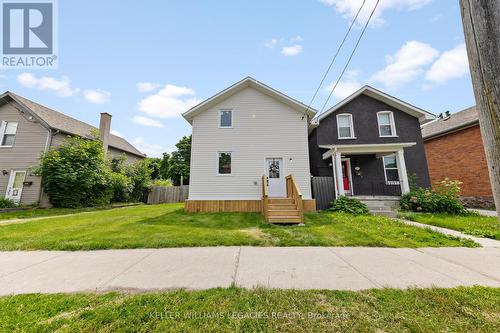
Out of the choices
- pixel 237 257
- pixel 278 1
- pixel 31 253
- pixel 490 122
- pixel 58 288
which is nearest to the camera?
pixel 490 122

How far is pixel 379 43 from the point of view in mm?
5801

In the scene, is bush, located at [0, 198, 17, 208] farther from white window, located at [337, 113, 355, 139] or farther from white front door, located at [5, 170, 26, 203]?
white window, located at [337, 113, 355, 139]

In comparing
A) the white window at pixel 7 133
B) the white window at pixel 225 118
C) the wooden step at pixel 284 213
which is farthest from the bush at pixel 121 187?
the wooden step at pixel 284 213

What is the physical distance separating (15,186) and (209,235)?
14835 mm

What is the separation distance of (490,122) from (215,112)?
10525 millimetres

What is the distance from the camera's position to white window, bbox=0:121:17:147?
1240 centimetres

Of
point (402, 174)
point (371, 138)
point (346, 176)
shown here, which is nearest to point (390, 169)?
point (402, 174)

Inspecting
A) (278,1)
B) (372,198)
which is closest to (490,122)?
(278,1)

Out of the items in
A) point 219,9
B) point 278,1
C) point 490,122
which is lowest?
point 490,122

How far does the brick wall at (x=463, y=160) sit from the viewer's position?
1103 cm

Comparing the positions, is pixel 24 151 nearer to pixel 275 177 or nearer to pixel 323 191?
pixel 275 177

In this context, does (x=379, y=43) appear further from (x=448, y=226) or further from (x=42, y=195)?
(x=42, y=195)

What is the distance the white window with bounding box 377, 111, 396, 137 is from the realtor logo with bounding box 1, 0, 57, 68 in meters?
16.8

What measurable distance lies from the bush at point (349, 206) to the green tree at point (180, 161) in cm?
1856
